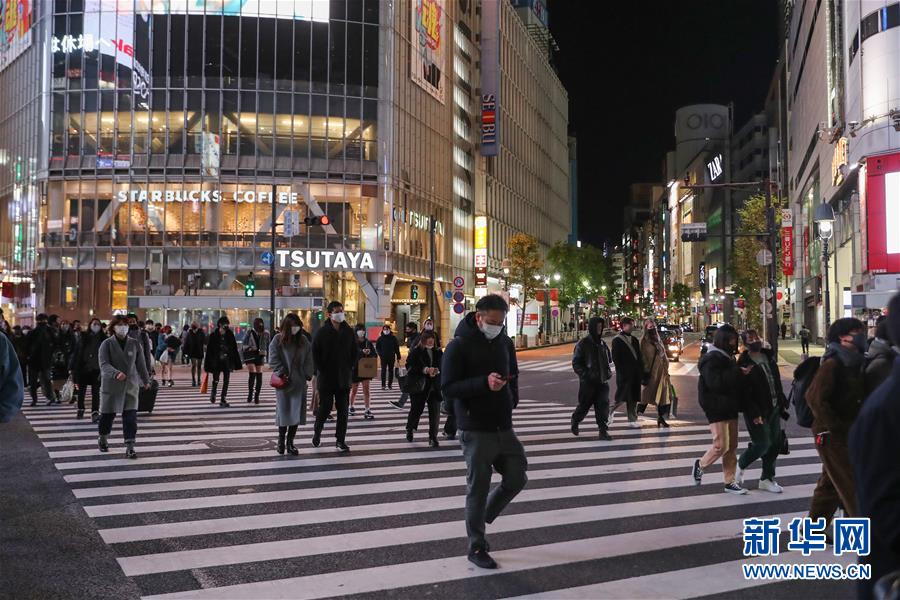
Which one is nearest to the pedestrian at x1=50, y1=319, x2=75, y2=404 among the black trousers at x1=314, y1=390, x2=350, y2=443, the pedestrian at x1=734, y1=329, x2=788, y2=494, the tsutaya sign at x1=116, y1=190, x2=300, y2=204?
the black trousers at x1=314, y1=390, x2=350, y2=443

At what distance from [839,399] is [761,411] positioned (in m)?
2.33

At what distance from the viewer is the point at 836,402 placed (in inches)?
228

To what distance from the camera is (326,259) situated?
4544cm

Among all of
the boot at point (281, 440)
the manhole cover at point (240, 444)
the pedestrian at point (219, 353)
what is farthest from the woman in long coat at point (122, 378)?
the pedestrian at point (219, 353)

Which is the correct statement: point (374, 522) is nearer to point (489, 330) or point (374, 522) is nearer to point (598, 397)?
point (489, 330)

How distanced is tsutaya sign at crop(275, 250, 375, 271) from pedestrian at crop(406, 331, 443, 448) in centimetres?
3351

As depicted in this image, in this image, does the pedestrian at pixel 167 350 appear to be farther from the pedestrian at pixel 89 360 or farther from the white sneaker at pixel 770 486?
the white sneaker at pixel 770 486

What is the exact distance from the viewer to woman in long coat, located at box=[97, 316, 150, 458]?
1032cm

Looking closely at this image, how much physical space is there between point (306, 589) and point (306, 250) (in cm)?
4089

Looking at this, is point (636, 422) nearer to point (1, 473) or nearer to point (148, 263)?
point (1, 473)

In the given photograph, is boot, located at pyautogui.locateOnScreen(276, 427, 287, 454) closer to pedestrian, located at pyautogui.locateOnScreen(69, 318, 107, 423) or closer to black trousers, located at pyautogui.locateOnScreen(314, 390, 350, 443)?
black trousers, located at pyautogui.locateOnScreen(314, 390, 350, 443)

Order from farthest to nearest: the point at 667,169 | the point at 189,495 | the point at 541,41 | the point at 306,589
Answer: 1. the point at 667,169
2. the point at 541,41
3. the point at 189,495
4. the point at 306,589

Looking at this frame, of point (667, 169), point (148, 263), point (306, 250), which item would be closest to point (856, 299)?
point (306, 250)

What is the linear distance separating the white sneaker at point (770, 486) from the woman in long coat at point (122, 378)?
299 inches
